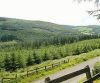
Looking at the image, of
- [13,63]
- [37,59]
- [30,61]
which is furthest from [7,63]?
[37,59]

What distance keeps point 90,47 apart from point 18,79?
85.8 meters

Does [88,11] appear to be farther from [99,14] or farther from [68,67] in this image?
[68,67]

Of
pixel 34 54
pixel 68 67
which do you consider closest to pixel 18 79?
pixel 68 67

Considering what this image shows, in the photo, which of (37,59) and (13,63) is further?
(37,59)

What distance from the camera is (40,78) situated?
43688 millimetres

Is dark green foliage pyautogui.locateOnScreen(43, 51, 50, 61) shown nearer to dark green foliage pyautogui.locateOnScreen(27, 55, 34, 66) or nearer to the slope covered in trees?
the slope covered in trees

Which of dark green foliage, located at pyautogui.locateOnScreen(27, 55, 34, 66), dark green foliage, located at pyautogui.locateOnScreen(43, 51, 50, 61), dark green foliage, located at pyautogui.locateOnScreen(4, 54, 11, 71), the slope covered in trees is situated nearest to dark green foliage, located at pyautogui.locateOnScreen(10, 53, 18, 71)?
the slope covered in trees

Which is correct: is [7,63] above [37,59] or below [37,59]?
above

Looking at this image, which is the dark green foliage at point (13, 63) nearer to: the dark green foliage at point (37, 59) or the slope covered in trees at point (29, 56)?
the slope covered in trees at point (29, 56)

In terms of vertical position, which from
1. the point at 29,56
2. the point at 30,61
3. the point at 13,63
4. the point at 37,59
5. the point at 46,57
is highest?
the point at 29,56

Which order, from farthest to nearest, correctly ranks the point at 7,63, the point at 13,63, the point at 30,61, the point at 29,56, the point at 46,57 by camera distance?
the point at 46,57 → the point at 29,56 → the point at 30,61 → the point at 13,63 → the point at 7,63

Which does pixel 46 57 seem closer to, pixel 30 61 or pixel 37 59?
pixel 37 59

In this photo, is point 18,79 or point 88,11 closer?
point 88,11

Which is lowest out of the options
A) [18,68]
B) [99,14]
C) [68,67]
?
[18,68]
